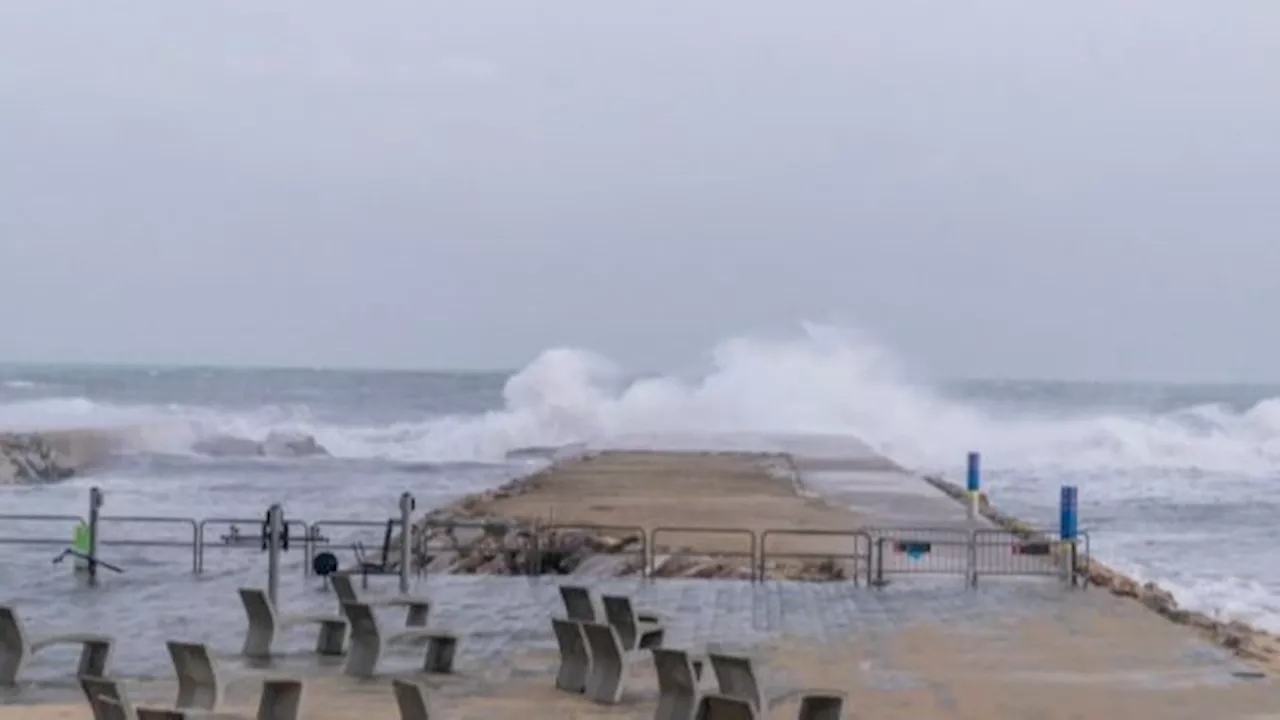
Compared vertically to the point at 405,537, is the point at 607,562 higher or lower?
lower

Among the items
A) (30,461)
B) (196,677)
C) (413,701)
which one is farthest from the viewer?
(30,461)

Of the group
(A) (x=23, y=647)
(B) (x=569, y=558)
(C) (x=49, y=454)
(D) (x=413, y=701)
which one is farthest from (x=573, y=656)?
(C) (x=49, y=454)

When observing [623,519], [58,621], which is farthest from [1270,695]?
[623,519]

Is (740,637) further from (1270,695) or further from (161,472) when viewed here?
(161,472)

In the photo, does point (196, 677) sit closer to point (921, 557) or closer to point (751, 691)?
point (751, 691)

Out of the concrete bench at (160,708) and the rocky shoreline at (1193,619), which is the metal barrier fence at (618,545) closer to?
the rocky shoreline at (1193,619)

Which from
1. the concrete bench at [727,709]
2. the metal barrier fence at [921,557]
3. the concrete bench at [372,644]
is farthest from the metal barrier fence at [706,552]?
the concrete bench at [727,709]

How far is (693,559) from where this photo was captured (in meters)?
26.3

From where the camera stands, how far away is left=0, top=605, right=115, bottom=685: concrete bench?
1505 centimetres

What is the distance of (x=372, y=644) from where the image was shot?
52.1 ft

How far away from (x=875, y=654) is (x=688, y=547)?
11995 mm

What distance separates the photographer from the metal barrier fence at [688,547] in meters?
24.1

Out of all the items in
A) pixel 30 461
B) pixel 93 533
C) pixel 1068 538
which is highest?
pixel 30 461

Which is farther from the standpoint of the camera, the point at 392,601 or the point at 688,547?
the point at 688,547
